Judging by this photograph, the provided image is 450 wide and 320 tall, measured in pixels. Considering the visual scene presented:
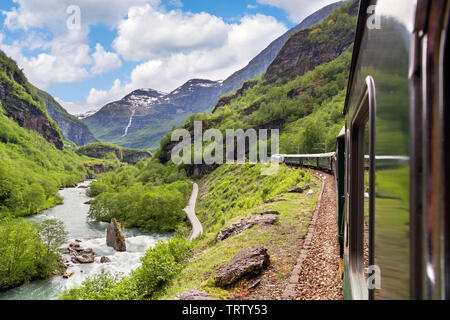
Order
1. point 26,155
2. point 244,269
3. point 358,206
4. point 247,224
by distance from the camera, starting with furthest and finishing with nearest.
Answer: point 26,155, point 247,224, point 244,269, point 358,206

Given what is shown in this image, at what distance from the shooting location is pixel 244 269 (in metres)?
6.18

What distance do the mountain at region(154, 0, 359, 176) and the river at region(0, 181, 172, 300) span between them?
26.1m

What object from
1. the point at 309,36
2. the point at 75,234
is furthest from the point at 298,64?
the point at 75,234

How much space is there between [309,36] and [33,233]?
388 ft

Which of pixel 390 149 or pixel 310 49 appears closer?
pixel 390 149

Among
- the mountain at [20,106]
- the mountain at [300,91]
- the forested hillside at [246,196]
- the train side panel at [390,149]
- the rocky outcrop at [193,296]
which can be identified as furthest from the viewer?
the mountain at [20,106]

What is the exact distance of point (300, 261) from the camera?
6.44m

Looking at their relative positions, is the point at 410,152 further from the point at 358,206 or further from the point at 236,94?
the point at 236,94

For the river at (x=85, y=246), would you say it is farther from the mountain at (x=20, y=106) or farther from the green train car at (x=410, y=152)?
the mountain at (x=20, y=106)

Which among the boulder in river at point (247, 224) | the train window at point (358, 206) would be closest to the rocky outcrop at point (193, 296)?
the train window at point (358, 206)

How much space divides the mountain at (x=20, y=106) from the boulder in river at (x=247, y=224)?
5223 inches

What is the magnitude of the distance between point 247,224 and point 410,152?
10.3 metres

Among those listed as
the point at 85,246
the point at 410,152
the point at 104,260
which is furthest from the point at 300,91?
the point at 410,152

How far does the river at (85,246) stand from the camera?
1880 centimetres
